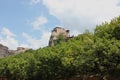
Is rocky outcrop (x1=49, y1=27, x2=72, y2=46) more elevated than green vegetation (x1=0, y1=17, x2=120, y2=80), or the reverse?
rocky outcrop (x1=49, y1=27, x2=72, y2=46)

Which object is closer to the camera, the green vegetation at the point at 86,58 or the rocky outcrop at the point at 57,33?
the green vegetation at the point at 86,58

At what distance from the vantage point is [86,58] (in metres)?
24.1

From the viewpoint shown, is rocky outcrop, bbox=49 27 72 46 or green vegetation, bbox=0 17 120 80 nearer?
green vegetation, bbox=0 17 120 80

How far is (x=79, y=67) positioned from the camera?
2528 centimetres

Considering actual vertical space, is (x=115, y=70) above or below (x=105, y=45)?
below

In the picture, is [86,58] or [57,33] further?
[57,33]

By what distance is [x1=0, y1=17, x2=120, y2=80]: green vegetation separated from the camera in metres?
22.6

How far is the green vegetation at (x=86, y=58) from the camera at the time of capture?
22594 millimetres

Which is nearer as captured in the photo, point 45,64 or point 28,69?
point 45,64

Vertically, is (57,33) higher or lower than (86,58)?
higher

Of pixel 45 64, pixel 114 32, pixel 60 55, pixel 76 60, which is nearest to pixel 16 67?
pixel 45 64

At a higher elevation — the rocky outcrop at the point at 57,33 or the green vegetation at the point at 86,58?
the rocky outcrop at the point at 57,33

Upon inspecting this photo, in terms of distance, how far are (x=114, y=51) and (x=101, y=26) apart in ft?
10.8

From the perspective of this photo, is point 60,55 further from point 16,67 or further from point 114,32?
point 16,67
